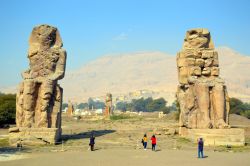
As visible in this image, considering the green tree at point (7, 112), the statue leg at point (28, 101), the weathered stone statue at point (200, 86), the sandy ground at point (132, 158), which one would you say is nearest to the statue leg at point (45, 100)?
the statue leg at point (28, 101)

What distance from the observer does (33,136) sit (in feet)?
55.5

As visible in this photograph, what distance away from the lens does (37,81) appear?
17797 millimetres

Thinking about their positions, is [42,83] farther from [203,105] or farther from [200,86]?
[203,105]

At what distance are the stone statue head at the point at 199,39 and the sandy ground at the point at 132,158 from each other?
243 inches

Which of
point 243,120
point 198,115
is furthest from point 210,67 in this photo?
point 243,120

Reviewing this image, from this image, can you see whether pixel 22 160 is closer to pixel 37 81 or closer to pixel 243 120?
pixel 37 81

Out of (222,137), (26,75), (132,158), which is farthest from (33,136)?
(222,137)

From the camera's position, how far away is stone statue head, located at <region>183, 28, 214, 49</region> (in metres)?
19.0

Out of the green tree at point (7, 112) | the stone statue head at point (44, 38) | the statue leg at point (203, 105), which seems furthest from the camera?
the green tree at point (7, 112)

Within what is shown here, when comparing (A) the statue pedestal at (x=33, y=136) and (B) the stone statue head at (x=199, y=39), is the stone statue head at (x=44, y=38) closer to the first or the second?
(A) the statue pedestal at (x=33, y=136)

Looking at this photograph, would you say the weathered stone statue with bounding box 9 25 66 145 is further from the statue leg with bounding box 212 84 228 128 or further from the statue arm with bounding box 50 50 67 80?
the statue leg with bounding box 212 84 228 128

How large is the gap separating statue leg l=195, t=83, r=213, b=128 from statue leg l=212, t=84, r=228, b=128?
351 mm

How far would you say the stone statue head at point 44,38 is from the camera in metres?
18.4

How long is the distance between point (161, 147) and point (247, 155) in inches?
148
